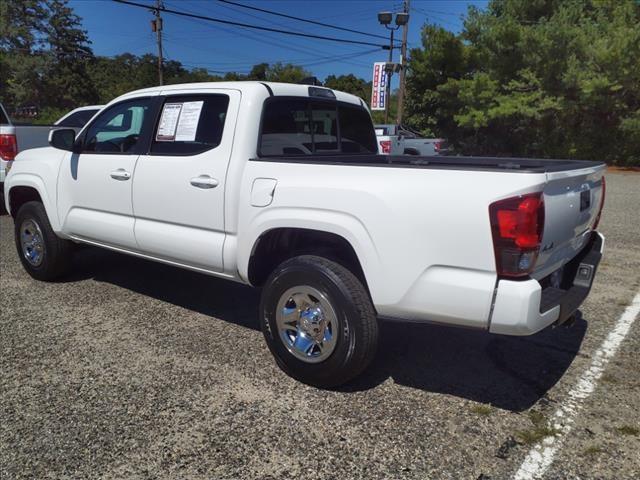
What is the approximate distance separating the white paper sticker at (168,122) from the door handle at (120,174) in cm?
39

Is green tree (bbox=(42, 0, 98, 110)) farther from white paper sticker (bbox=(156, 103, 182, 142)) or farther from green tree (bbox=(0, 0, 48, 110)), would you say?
white paper sticker (bbox=(156, 103, 182, 142))

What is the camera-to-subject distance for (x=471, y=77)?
24.2 metres

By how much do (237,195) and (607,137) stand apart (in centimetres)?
2155

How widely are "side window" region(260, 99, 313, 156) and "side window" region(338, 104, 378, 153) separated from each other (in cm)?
49

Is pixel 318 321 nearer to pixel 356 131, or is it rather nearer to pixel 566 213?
pixel 566 213

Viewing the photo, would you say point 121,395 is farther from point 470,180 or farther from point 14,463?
point 470,180

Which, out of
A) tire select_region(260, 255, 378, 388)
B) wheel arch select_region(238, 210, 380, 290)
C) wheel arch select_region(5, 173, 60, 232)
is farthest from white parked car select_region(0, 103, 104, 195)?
tire select_region(260, 255, 378, 388)

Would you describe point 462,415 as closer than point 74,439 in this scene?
No

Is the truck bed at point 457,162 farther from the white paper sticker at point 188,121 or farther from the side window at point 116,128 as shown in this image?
the side window at point 116,128

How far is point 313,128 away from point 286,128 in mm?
365

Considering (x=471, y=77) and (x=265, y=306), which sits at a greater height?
(x=471, y=77)

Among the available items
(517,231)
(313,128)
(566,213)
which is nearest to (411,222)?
(517,231)

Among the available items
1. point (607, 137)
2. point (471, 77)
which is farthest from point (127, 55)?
point (607, 137)

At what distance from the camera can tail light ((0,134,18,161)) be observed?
7.55 m
